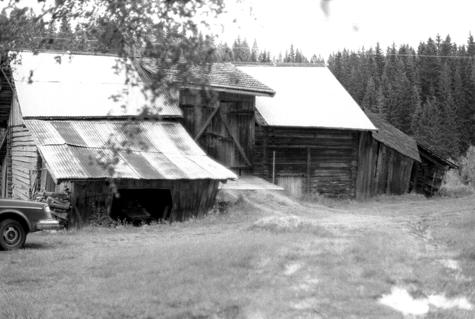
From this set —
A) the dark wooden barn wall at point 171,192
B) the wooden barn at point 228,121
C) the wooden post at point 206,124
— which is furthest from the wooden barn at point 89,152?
the wooden post at point 206,124

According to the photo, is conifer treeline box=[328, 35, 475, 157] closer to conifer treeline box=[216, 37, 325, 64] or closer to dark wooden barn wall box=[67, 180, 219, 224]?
conifer treeline box=[216, 37, 325, 64]

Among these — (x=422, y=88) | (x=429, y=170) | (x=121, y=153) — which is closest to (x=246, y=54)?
(x=422, y=88)

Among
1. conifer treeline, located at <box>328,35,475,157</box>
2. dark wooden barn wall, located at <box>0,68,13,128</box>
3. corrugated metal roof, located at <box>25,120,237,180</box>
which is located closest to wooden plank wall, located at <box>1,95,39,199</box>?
dark wooden barn wall, located at <box>0,68,13,128</box>

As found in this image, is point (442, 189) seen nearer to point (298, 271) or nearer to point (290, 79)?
point (290, 79)

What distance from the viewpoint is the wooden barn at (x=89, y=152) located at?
21.9 m

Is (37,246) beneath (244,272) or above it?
beneath

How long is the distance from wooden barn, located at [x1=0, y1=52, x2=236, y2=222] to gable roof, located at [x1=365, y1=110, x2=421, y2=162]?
12806mm

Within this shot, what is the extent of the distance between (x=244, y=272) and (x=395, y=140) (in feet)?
93.4

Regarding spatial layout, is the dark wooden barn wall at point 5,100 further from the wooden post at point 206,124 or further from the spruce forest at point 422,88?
the spruce forest at point 422,88

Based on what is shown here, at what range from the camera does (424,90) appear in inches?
3551

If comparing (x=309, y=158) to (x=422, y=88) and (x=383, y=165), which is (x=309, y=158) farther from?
(x=422, y=88)

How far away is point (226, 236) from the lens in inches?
689

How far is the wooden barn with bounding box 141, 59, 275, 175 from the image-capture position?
30.0 meters

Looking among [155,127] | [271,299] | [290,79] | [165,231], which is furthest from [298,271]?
[290,79]
